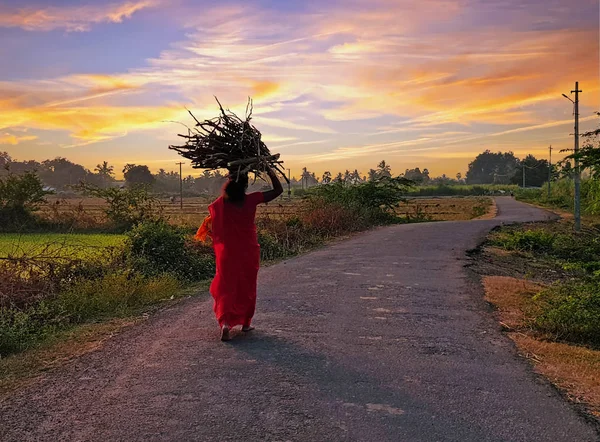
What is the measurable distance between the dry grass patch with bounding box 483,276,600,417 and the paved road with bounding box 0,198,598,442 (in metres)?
0.18

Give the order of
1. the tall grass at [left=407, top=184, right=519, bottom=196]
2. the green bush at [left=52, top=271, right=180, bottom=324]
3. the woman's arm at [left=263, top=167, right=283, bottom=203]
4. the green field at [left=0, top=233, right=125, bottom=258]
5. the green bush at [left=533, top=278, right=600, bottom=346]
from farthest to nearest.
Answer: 1. the tall grass at [left=407, top=184, right=519, bottom=196]
2. the green field at [left=0, top=233, right=125, bottom=258]
3. the green bush at [left=52, top=271, right=180, bottom=324]
4. the green bush at [left=533, top=278, right=600, bottom=346]
5. the woman's arm at [left=263, top=167, right=283, bottom=203]

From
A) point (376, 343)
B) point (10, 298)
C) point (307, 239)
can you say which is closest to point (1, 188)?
point (307, 239)

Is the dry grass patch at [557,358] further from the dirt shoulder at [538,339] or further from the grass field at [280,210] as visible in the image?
the grass field at [280,210]

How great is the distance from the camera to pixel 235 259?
546cm

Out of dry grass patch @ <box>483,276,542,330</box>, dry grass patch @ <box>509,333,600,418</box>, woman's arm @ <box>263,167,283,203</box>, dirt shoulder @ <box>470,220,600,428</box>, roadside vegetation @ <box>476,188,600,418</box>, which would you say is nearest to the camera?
dry grass patch @ <box>509,333,600,418</box>

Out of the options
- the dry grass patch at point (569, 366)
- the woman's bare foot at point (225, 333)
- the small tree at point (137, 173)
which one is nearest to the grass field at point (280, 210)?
the woman's bare foot at point (225, 333)

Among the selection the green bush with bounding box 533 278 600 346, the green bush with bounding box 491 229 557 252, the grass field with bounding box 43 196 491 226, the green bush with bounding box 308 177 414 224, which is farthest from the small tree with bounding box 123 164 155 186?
the green bush with bounding box 533 278 600 346

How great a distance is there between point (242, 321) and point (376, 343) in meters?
1.43

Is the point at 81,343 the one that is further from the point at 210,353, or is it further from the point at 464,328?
the point at 464,328

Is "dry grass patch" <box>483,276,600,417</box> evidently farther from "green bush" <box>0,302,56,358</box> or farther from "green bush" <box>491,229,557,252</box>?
"green bush" <box>491,229,557,252</box>

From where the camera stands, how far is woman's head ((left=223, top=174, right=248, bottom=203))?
5434 millimetres

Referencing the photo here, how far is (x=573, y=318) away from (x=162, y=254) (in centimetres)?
733

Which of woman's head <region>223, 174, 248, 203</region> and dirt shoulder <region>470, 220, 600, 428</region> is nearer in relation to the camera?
dirt shoulder <region>470, 220, 600, 428</region>

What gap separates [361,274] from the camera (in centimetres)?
948
